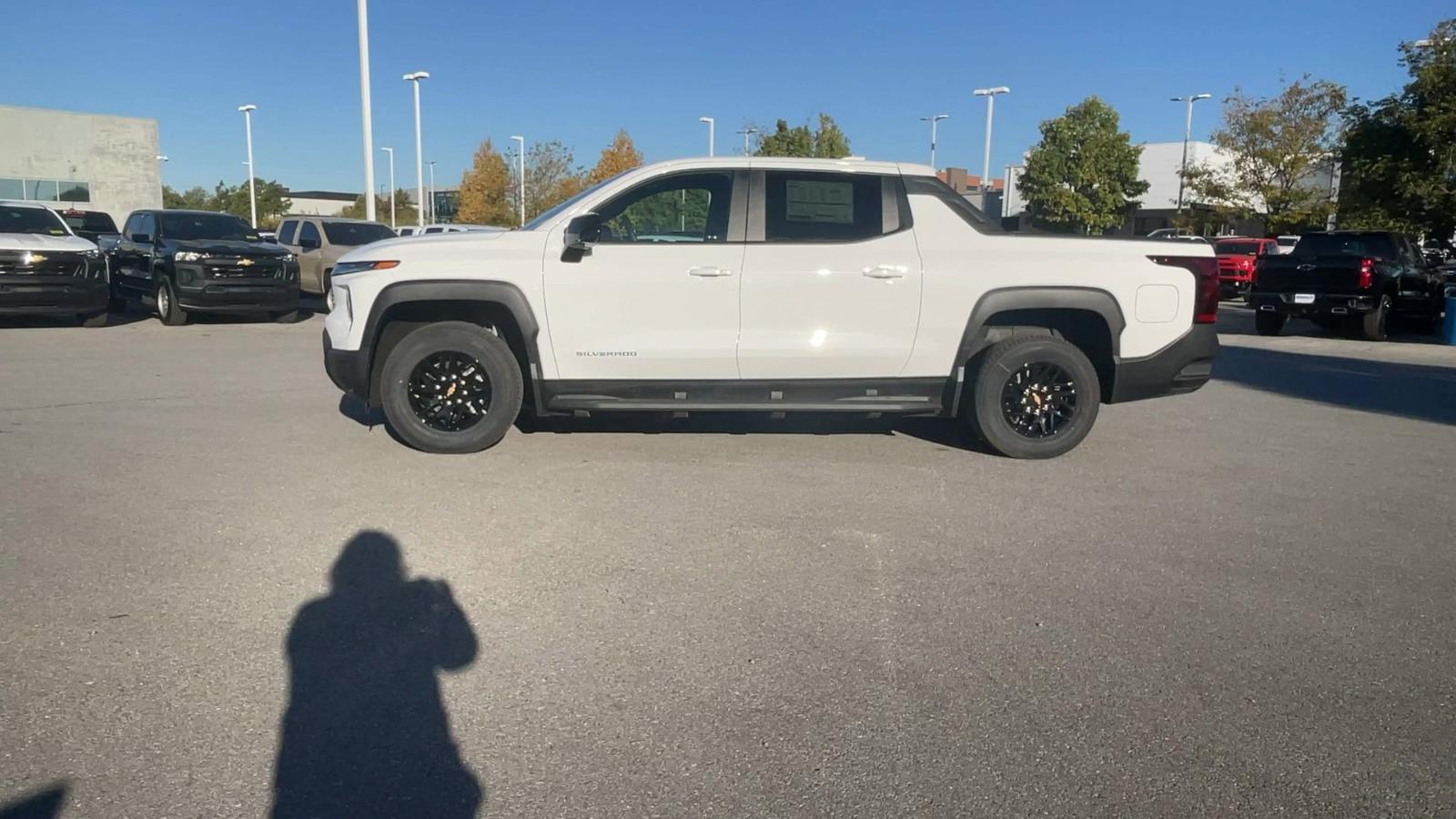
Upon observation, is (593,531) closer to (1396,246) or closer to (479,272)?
(479,272)

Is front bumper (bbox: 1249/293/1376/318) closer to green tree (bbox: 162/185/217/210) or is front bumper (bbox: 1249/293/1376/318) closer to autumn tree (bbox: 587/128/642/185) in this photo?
autumn tree (bbox: 587/128/642/185)

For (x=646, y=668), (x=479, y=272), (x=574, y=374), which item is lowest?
(x=646, y=668)

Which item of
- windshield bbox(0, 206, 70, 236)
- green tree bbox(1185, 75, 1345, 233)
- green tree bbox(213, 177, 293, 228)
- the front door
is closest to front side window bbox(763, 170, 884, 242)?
the front door

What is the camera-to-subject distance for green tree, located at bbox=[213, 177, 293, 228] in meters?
68.4

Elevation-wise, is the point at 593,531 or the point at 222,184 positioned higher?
the point at 222,184

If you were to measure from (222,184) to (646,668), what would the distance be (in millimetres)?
82160

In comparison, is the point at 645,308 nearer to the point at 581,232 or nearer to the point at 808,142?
the point at 581,232

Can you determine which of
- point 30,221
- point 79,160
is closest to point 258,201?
point 79,160

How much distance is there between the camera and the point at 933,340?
6.71 metres

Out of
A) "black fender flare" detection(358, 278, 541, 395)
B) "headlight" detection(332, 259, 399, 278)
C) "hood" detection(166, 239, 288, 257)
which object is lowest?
"black fender flare" detection(358, 278, 541, 395)

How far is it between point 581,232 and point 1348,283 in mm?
14353

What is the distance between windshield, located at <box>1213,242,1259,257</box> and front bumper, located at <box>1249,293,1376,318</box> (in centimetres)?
1263

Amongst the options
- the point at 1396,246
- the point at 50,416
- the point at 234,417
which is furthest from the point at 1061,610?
the point at 1396,246

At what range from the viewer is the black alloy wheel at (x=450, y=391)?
267 inches
